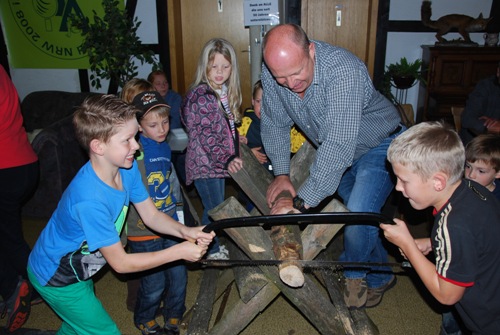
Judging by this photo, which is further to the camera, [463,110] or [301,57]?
[463,110]

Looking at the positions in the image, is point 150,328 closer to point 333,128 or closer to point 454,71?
point 333,128

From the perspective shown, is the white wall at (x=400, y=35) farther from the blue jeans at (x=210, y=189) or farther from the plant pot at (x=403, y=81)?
the blue jeans at (x=210, y=189)

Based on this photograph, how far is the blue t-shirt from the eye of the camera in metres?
1.89

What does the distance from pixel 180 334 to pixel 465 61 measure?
5.09m

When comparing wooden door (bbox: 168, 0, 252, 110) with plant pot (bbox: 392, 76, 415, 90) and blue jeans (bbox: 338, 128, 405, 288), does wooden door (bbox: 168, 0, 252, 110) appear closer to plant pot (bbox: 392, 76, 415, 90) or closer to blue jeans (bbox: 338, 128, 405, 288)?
plant pot (bbox: 392, 76, 415, 90)

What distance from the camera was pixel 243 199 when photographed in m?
3.93

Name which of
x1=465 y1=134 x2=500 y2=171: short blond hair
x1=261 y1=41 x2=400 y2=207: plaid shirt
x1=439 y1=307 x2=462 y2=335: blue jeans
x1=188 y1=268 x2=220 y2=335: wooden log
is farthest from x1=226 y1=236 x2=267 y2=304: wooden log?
x1=465 y1=134 x2=500 y2=171: short blond hair

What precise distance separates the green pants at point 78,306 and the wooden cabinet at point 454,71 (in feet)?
17.3

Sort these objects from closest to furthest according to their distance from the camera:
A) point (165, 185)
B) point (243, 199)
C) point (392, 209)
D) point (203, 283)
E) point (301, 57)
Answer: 1. point (301, 57)
2. point (165, 185)
3. point (203, 283)
4. point (392, 209)
5. point (243, 199)

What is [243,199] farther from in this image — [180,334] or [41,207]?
[41,207]

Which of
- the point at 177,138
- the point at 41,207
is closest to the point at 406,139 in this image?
the point at 177,138

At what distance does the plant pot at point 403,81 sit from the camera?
6.04 m

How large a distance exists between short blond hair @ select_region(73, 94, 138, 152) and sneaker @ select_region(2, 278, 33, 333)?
1792mm

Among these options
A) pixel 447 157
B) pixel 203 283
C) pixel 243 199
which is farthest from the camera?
pixel 243 199
